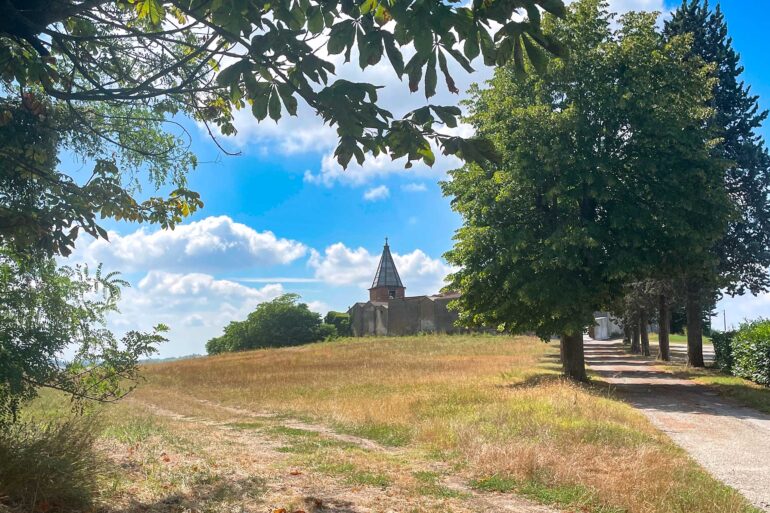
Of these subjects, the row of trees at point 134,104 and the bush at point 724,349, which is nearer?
the row of trees at point 134,104

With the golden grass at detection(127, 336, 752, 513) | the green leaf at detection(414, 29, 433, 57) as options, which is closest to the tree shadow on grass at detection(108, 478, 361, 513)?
the golden grass at detection(127, 336, 752, 513)

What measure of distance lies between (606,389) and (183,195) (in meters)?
15.4

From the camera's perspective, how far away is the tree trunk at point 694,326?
2647 cm

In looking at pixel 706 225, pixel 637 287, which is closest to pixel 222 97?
pixel 706 225

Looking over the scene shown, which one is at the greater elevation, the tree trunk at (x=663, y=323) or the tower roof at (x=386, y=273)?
the tower roof at (x=386, y=273)

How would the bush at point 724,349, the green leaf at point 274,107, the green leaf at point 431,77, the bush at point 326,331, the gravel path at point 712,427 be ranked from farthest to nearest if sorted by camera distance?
the bush at point 326,331, the bush at point 724,349, the gravel path at point 712,427, the green leaf at point 274,107, the green leaf at point 431,77

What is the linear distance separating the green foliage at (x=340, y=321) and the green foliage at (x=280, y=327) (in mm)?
2282

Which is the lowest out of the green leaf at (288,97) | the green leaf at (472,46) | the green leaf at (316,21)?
the green leaf at (288,97)

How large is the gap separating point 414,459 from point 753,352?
1635 cm

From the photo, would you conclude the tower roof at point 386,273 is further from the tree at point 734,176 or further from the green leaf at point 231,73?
the green leaf at point 231,73

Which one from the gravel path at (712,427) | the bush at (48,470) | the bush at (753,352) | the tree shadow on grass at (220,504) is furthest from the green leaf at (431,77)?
the bush at (753,352)

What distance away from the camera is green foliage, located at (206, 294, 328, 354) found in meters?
76.8

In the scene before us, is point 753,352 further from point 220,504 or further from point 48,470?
point 48,470

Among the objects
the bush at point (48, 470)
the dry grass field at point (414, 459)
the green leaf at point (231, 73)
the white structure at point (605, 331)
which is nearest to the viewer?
the green leaf at point (231, 73)
